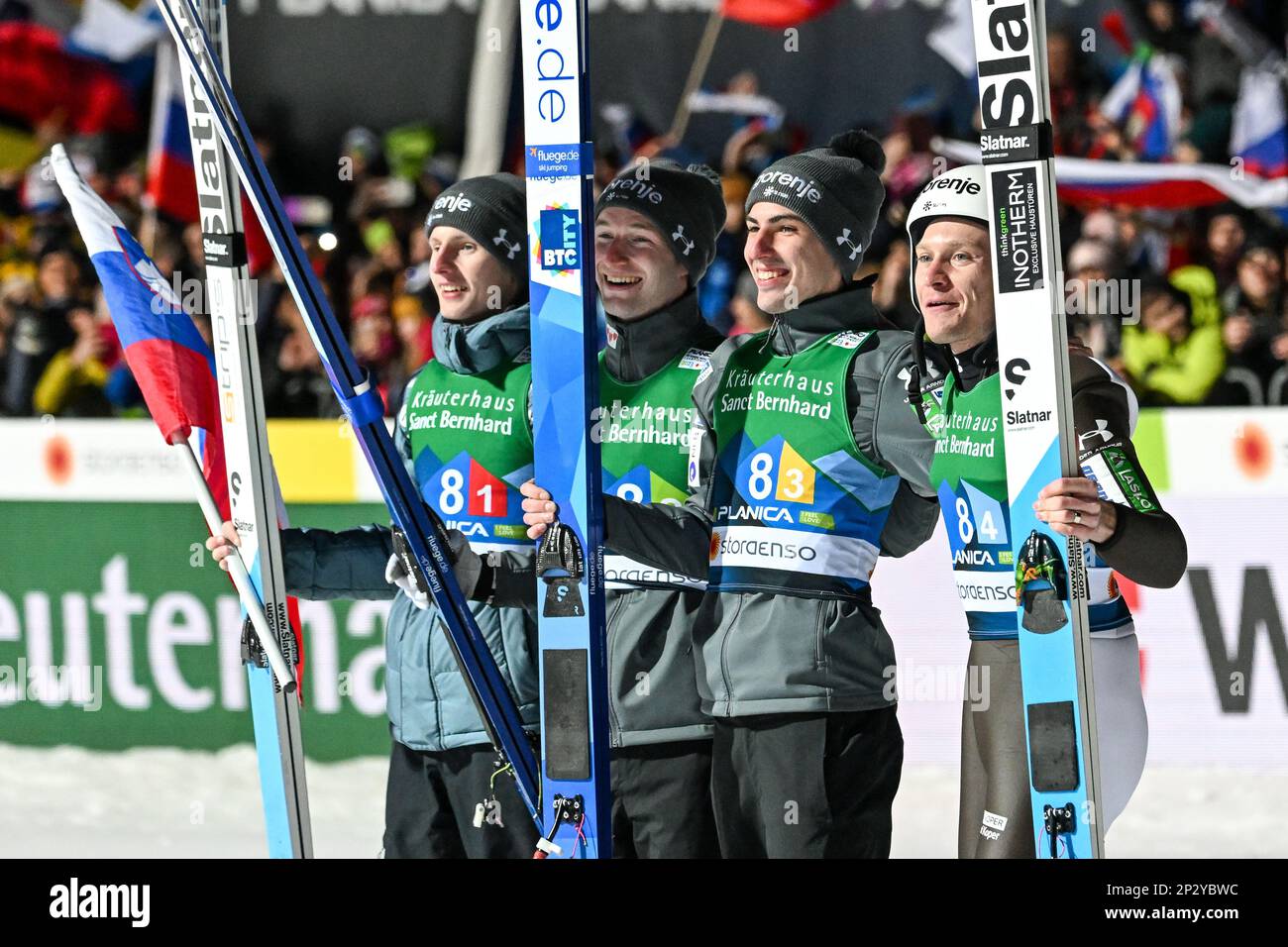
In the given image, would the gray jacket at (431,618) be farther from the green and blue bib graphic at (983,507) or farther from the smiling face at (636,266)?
the green and blue bib graphic at (983,507)

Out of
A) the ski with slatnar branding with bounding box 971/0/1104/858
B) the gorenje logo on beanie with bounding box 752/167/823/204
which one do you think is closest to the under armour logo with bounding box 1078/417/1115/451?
the ski with slatnar branding with bounding box 971/0/1104/858

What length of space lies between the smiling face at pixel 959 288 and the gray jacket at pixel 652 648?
0.66 m

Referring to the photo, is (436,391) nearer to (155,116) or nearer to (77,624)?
(77,624)

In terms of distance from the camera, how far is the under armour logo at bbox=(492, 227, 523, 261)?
495 centimetres

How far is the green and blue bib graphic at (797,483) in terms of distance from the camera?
15.0 ft

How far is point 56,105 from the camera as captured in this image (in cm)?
890

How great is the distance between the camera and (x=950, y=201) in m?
4.52

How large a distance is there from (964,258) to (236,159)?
1.69 m

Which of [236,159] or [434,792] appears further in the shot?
[434,792]

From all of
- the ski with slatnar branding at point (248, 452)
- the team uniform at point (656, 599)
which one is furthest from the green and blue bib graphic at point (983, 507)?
the ski with slatnar branding at point (248, 452)

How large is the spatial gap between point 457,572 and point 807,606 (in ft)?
2.74

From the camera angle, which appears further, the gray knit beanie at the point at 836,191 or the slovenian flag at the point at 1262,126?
the slovenian flag at the point at 1262,126
